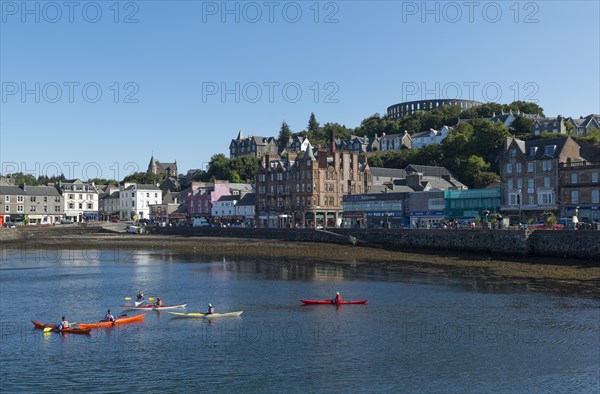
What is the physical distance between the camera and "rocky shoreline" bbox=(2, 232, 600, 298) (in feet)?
186

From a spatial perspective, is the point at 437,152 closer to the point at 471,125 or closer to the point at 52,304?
the point at 471,125

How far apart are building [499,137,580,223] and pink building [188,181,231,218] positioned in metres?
78.2

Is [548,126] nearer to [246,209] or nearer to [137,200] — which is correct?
[246,209]

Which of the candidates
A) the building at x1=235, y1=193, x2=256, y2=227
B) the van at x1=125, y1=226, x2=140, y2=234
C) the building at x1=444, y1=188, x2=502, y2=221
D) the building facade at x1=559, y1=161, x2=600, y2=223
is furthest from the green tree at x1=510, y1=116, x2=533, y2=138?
the van at x1=125, y1=226, x2=140, y2=234

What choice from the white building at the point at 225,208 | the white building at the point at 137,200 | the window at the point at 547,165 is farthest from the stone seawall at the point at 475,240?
the white building at the point at 137,200

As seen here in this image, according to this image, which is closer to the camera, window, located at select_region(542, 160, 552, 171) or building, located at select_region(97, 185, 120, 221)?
window, located at select_region(542, 160, 552, 171)

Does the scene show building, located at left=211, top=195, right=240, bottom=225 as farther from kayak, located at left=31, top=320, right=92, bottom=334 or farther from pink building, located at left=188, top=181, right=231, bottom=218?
kayak, located at left=31, top=320, right=92, bottom=334

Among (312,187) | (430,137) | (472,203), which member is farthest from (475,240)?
(430,137)

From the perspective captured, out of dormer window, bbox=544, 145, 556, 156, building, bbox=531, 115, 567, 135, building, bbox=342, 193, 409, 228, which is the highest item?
building, bbox=531, 115, 567, 135

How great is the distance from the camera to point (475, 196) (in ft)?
325

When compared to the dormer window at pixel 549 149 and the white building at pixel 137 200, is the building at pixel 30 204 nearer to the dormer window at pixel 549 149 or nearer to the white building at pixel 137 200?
the white building at pixel 137 200

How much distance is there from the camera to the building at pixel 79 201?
170500mm

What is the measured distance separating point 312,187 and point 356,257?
134ft

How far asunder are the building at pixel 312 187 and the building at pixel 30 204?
2649 inches
